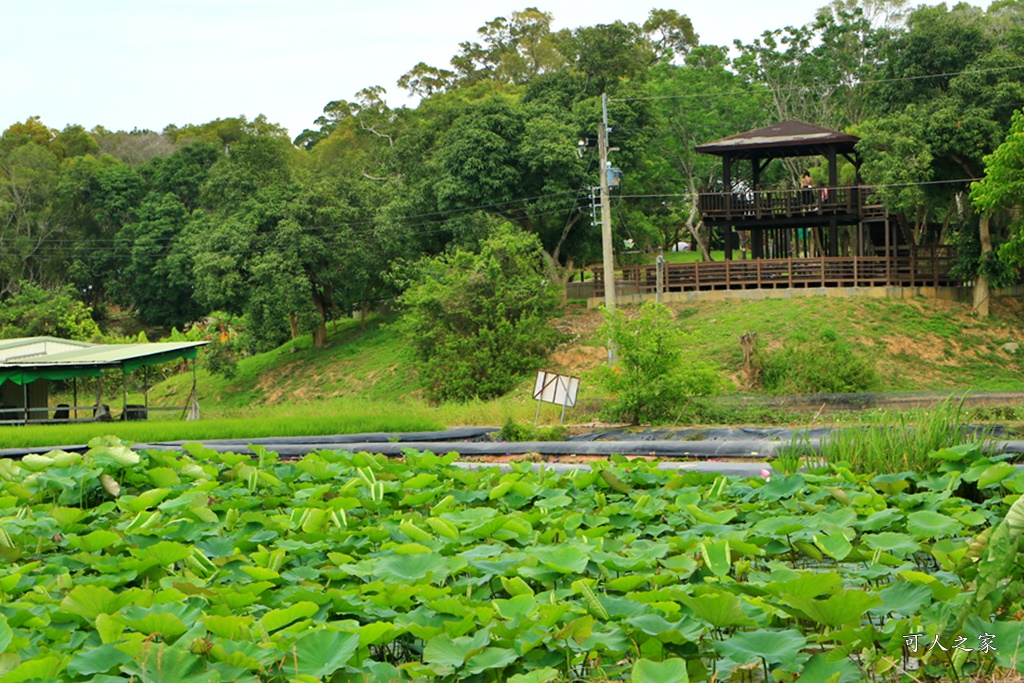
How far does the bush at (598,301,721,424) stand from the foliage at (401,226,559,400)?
1042 cm

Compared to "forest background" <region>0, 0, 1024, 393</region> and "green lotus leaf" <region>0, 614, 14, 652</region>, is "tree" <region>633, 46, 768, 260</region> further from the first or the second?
"green lotus leaf" <region>0, 614, 14, 652</region>

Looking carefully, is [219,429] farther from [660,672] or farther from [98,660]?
[660,672]

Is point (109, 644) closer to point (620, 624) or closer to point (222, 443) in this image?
point (620, 624)

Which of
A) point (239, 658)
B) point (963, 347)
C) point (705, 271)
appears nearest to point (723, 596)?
point (239, 658)

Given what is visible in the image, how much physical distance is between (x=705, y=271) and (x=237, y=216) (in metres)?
18.4

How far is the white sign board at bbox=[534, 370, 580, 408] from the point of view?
17.5m

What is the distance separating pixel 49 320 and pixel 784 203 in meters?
29.6

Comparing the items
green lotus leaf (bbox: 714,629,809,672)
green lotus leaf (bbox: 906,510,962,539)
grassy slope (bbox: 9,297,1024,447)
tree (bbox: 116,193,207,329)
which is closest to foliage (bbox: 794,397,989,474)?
green lotus leaf (bbox: 906,510,962,539)

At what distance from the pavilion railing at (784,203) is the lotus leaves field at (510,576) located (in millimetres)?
27653

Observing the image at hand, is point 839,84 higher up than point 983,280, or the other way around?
point 839,84

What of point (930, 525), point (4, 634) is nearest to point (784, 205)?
point (930, 525)

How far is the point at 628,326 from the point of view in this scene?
20.4 meters

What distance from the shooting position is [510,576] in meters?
4.54

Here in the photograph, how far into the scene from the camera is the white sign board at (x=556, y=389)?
57.4 feet
